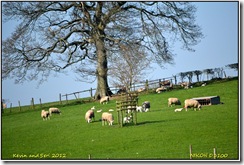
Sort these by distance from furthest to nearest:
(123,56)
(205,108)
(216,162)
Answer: (123,56) < (205,108) < (216,162)

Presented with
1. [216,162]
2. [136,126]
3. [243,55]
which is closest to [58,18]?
[136,126]

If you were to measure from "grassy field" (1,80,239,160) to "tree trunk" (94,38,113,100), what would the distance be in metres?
2.76

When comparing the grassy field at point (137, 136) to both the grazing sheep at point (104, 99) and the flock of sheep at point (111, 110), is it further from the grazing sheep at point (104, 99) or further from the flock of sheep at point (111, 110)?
the grazing sheep at point (104, 99)

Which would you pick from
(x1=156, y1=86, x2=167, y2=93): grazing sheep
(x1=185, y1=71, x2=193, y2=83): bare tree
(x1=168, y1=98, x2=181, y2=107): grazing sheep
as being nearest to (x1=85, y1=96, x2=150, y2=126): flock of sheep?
(x1=168, y1=98, x2=181, y2=107): grazing sheep

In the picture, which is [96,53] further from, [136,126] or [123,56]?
[136,126]

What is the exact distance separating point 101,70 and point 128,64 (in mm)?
1726

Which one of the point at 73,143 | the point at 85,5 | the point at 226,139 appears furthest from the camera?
the point at 85,5

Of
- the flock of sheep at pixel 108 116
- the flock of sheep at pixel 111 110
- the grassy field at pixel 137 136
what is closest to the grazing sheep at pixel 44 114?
the flock of sheep at pixel 111 110

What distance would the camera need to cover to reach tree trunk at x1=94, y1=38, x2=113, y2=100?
17027mm

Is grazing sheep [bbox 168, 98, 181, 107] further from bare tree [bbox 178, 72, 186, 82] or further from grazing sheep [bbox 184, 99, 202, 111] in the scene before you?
bare tree [bbox 178, 72, 186, 82]

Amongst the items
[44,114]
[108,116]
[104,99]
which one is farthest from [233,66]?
[104,99]

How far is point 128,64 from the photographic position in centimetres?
1888

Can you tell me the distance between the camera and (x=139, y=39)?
54.9ft

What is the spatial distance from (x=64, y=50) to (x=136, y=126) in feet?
20.5
